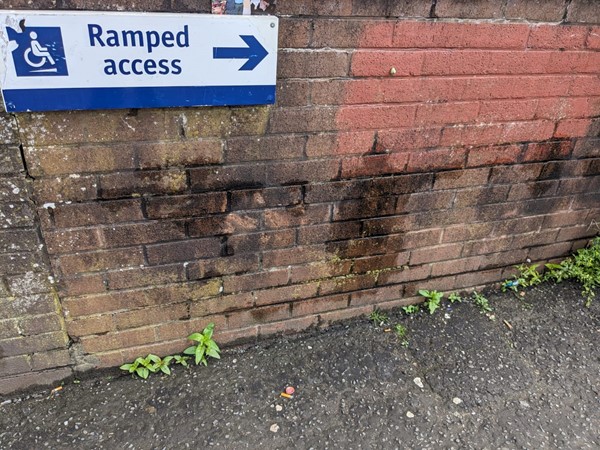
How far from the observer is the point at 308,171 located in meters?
1.99

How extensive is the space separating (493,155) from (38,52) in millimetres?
1973

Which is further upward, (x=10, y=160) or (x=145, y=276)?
(x=10, y=160)

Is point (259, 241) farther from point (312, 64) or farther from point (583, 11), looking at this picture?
point (583, 11)

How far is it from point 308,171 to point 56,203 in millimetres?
988

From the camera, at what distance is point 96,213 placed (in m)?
1.78

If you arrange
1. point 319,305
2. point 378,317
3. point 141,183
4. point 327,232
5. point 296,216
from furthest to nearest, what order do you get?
point 378,317
point 319,305
point 327,232
point 296,216
point 141,183

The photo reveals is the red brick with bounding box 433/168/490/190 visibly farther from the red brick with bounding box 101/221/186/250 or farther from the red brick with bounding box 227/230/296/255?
the red brick with bounding box 101/221/186/250

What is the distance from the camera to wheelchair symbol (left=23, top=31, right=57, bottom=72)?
141 centimetres

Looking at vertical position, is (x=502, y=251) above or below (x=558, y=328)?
above

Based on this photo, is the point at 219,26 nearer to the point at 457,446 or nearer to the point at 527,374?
the point at 457,446

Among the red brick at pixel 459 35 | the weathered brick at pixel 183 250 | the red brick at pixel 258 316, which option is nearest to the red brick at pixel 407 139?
the red brick at pixel 459 35

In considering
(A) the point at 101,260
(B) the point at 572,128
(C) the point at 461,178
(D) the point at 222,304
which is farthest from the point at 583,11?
(A) the point at 101,260

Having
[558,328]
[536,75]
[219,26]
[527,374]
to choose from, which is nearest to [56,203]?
[219,26]

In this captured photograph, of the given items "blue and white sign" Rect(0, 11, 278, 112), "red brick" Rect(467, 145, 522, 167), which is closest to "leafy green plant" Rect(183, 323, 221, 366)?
"blue and white sign" Rect(0, 11, 278, 112)
